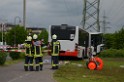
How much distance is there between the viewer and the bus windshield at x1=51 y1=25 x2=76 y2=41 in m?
36.3

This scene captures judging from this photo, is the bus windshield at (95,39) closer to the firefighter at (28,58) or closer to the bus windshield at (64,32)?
the bus windshield at (64,32)

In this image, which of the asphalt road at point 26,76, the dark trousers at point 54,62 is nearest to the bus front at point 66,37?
the dark trousers at point 54,62

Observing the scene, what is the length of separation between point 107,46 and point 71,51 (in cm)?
3712

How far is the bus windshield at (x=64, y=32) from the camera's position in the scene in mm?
36281

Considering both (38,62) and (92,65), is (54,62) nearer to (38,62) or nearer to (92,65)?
(38,62)

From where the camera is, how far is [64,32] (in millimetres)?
36312

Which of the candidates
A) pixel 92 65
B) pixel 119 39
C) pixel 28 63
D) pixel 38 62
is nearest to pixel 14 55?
pixel 28 63

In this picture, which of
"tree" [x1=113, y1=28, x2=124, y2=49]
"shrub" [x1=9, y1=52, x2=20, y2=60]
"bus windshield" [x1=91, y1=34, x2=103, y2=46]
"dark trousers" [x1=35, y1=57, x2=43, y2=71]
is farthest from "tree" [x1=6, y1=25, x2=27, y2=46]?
"dark trousers" [x1=35, y1=57, x2=43, y2=71]

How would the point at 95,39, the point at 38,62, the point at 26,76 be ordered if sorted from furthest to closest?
1. the point at 95,39
2. the point at 38,62
3. the point at 26,76

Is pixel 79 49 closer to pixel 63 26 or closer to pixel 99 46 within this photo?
pixel 63 26

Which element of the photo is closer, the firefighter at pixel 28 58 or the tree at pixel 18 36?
the firefighter at pixel 28 58

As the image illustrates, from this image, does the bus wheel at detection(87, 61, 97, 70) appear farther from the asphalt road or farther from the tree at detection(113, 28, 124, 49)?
the tree at detection(113, 28, 124, 49)

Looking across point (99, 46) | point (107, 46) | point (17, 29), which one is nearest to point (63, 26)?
point (99, 46)

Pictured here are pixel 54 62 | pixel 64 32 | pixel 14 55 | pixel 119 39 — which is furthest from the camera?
pixel 119 39
